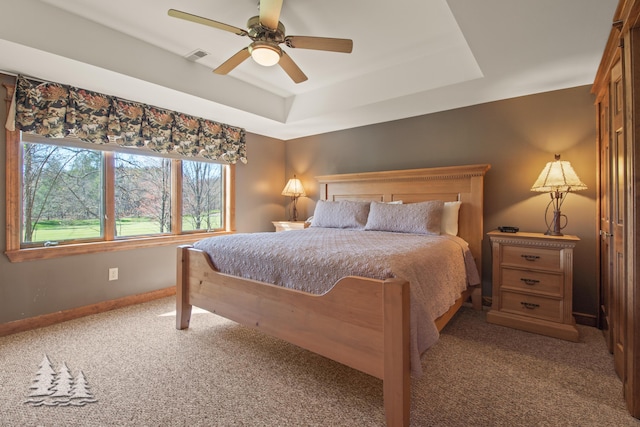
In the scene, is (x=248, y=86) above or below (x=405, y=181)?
above

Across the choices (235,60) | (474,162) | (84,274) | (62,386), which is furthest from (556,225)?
(84,274)

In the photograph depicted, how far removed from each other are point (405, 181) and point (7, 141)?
3.75 meters

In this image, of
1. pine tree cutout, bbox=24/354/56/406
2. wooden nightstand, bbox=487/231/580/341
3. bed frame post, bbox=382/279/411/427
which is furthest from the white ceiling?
pine tree cutout, bbox=24/354/56/406

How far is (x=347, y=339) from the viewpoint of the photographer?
1.54 m

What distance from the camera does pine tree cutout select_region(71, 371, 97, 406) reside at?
1.59 m

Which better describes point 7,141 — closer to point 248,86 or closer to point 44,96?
point 44,96

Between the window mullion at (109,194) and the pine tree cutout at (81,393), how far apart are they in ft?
5.39

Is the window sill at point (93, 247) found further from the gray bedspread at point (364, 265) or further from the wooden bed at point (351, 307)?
the gray bedspread at point (364, 265)

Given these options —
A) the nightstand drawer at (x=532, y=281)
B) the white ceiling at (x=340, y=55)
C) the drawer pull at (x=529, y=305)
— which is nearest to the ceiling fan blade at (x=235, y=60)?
the white ceiling at (x=340, y=55)

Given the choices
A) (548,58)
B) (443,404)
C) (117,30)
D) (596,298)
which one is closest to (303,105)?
(117,30)

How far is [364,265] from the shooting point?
1562 mm

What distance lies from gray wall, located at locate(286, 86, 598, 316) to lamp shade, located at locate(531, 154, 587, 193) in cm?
33

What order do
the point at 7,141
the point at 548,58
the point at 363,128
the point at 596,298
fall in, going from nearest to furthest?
the point at 548,58
the point at 7,141
the point at 596,298
the point at 363,128

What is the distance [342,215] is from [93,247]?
255cm
